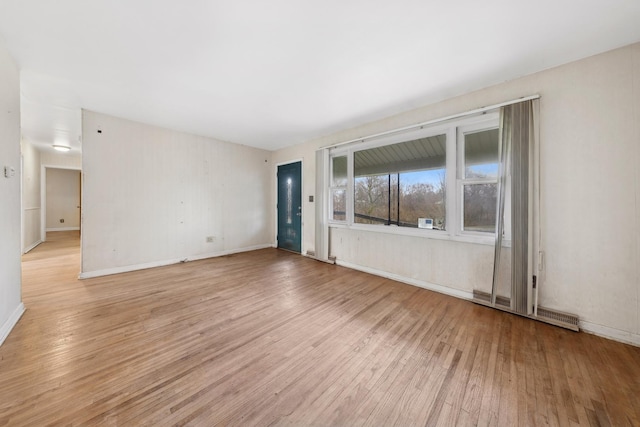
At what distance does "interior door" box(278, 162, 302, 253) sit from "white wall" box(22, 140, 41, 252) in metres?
5.71

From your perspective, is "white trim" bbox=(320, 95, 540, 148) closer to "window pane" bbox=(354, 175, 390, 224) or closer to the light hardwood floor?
"window pane" bbox=(354, 175, 390, 224)

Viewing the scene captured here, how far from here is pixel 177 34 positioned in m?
2.00

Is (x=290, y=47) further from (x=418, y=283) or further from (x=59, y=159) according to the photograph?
(x=59, y=159)

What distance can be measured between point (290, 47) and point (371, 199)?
2672 millimetres

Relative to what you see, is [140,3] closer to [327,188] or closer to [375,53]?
[375,53]

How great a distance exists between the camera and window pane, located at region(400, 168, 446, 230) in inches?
128

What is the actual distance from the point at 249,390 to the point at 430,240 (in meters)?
2.88

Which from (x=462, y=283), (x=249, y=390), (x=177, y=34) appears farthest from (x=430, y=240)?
(x=177, y=34)

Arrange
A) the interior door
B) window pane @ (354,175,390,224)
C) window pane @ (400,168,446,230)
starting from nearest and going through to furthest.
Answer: window pane @ (400,168,446,230)
window pane @ (354,175,390,224)
the interior door

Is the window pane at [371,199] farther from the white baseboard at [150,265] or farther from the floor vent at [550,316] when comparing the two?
the white baseboard at [150,265]

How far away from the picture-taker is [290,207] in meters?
5.82

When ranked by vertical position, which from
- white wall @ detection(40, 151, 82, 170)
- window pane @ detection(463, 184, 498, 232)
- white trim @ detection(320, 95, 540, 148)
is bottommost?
window pane @ detection(463, 184, 498, 232)

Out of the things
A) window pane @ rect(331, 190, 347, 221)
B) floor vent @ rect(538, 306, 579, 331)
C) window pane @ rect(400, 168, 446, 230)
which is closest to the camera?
floor vent @ rect(538, 306, 579, 331)

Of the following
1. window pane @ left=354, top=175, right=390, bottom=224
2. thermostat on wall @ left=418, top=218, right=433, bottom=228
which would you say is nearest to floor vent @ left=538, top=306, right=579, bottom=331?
thermostat on wall @ left=418, top=218, right=433, bottom=228
